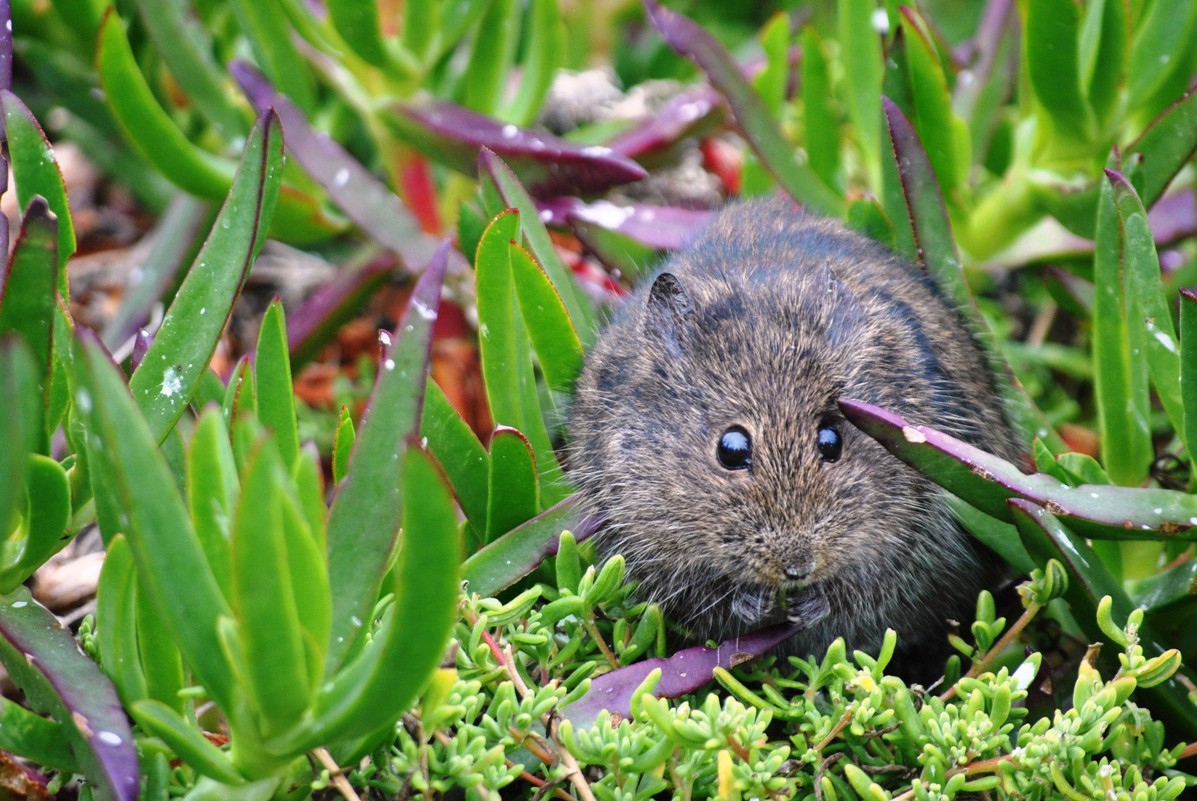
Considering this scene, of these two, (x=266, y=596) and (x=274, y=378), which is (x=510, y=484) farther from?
(x=266, y=596)

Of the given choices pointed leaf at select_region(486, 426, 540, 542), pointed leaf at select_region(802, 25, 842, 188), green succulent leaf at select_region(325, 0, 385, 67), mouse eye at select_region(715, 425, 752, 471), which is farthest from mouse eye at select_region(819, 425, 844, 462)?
green succulent leaf at select_region(325, 0, 385, 67)

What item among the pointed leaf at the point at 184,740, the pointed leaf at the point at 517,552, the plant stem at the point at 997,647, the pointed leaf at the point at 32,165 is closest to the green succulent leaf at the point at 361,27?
the pointed leaf at the point at 32,165

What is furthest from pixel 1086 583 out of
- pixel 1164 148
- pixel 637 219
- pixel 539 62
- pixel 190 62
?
pixel 190 62

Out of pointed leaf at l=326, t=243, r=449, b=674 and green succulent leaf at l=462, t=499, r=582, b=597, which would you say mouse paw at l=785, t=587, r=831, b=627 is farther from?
pointed leaf at l=326, t=243, r=449, b=674

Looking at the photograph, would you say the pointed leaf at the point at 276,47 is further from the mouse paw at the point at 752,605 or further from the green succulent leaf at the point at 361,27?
the mouse paw at the point at 752,605

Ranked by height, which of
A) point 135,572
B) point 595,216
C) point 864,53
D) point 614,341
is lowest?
point 135,572

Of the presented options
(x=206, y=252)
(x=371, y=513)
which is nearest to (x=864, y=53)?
(x=206, y=252)

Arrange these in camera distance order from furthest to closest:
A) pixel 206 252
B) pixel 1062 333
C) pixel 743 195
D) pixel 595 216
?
1. pixel 1062 333
2. pixel 743 195
3. pixel 595 216
4. pixel 206 252

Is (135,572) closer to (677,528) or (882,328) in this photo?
(677,528)
